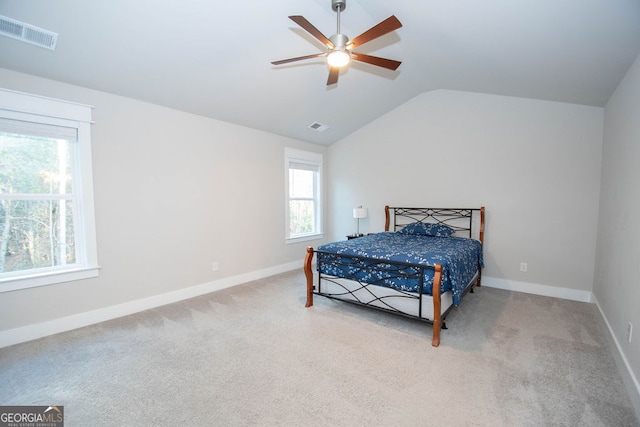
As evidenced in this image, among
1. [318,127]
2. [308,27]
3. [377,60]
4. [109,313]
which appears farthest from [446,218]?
[109,313]

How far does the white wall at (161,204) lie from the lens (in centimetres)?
293

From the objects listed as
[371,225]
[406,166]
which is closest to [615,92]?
[406,166]

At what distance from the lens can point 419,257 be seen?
2971 millimetres

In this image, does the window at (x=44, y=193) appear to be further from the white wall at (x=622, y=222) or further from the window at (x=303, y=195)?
A: the white wall at (x=622, y=222)

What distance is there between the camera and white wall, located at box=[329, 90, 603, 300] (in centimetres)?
383

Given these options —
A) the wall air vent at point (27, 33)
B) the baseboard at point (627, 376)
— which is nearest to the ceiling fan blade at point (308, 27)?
the wall air vent at point (27, 33)

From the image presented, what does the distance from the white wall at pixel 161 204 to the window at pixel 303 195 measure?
427 mm

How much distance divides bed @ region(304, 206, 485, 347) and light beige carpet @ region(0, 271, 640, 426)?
9.4 inches

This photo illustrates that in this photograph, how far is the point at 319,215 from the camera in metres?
5.91

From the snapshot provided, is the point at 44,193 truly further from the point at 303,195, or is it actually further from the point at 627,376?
the point at 627,376

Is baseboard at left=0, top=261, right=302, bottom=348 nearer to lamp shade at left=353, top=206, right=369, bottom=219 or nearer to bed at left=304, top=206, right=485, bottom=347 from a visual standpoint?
bed at left=304, top=206, right=485, bottom=347

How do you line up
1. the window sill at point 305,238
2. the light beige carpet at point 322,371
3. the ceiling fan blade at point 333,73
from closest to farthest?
the light beige carpet at point 322,371
the ceiling fan blade at point 333,73
the window sill at point 305,238

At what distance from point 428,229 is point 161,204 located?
378 cm

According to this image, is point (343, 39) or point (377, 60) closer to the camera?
point (343, 39)
